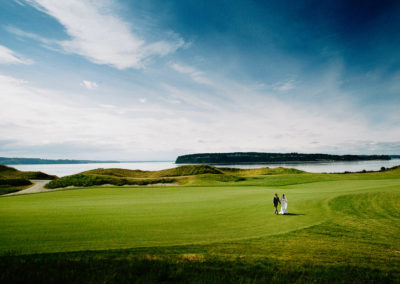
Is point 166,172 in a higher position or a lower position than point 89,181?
higher

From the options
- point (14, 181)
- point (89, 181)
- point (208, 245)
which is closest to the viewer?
point (208, 245)

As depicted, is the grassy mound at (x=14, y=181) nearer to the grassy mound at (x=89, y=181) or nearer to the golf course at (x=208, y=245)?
the grassy mound at (x=89, y=181)

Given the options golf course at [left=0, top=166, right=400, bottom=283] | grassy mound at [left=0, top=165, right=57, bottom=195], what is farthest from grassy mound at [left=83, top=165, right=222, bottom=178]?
golf course at [left=0, top=166, right=400, bottom=283]

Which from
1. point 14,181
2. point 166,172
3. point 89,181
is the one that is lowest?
point 14,181

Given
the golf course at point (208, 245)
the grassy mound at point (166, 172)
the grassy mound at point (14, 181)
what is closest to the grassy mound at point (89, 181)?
the grassy mound at point (14, 181)

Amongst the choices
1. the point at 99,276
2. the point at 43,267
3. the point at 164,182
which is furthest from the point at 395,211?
the point at 164,182

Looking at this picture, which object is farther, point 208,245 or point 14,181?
point 14,181

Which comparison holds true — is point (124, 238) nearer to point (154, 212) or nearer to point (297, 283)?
point (154, 212)

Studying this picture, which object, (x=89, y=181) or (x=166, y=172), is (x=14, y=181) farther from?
(x=166, y=172)

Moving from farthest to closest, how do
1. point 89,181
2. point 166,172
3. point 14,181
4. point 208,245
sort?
point 166,172 < point 14,181 < point 89,181 < point 208,245

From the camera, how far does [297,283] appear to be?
202 inches

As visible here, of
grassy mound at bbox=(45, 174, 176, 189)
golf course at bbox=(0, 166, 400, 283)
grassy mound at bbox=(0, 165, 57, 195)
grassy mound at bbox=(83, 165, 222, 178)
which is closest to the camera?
golf course at bbox=(0, 166, 400, 283)

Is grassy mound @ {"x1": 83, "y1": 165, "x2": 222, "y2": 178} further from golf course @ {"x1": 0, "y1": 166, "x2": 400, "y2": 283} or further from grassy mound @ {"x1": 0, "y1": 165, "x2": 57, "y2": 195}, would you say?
golf course @ {"x1": 0, "y1": 166, "x2": 400, "y2": 283}

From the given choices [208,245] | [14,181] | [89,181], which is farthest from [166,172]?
[208,245]
